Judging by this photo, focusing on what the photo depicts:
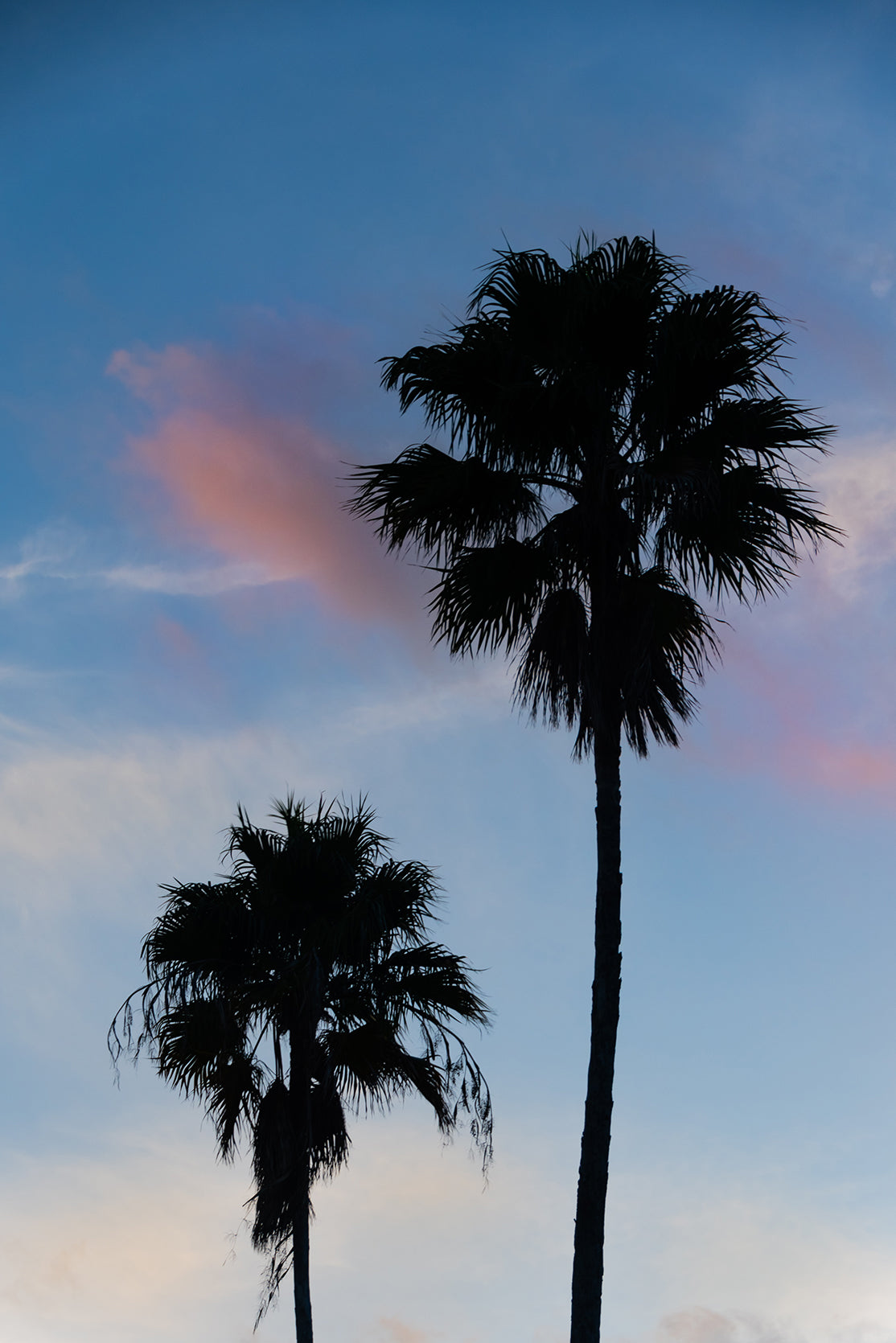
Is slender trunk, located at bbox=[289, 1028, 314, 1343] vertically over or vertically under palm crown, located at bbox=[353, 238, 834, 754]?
under

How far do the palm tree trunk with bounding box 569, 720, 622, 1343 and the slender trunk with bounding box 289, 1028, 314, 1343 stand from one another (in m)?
6.15

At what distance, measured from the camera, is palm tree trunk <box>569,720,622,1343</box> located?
12055mm

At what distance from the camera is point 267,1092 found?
58.4ft

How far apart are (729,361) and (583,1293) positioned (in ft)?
28.9

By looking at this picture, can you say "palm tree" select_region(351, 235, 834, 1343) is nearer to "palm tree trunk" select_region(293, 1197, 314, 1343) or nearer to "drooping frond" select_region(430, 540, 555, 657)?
"drooping frond" select_region(430, 540, 555, 657)

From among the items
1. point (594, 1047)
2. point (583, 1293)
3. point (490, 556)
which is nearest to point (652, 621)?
point (490, 556)

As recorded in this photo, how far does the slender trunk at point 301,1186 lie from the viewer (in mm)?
Answer: 17609

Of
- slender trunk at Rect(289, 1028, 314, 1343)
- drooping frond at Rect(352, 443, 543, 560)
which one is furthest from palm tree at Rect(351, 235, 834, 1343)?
slender trunk at Rect(289, 1028, 314, 1343)

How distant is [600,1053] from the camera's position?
502 inches

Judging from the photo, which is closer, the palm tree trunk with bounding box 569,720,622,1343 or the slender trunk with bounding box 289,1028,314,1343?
the palm tree trunk with bounding box 569,720,622,1343

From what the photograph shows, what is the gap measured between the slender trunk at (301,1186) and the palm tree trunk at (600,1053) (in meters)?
6.15

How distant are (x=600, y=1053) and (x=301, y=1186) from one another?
6556mm

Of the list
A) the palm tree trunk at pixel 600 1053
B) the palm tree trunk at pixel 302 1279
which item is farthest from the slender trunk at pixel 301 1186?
the palm tree trunk at pixel 600 1053

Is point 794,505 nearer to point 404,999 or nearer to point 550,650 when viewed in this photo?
point 550,650
